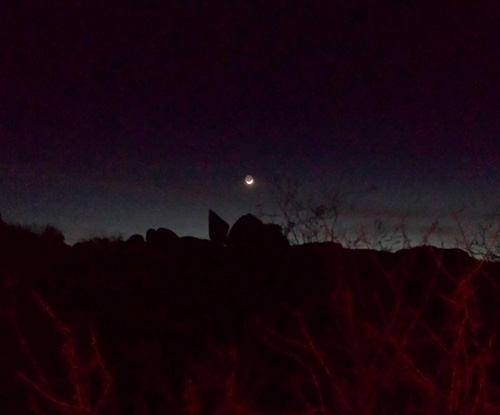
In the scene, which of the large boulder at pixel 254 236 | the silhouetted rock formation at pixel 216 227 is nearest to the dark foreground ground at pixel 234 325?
the large boulder at pixel 254 236

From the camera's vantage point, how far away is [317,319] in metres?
12.4

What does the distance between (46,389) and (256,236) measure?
7.24 meters

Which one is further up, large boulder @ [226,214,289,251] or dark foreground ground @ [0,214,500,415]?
large boulder @ [226,214,289,251]

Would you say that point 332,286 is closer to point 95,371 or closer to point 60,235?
point 95,371

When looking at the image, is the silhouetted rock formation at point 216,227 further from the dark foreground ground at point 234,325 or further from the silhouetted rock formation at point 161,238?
the silhouetted rock formation at point 161,238

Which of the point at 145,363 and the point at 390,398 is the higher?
the point at 145,363

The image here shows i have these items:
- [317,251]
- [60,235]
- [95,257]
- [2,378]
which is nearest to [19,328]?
[2,378]

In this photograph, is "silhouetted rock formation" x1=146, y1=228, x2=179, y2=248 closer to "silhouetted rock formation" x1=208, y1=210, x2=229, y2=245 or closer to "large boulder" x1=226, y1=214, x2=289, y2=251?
"silhouetted rock formation" x1=208, y1=210, x2=229, y2=245

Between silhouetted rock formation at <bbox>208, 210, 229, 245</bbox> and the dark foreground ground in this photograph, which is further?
silhouetted rock formation at <bbox>208, 210, 229, 245</bbox>

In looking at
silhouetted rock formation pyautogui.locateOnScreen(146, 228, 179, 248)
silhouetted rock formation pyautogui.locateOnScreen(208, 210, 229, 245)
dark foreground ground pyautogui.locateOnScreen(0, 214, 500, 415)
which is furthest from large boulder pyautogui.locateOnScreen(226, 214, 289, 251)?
silhouetted rock formation pyautogui.locateOnScreen(146, 228, 179, 248)

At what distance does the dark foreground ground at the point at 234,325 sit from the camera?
982 centimetres

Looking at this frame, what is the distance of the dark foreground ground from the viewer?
32.2 feet

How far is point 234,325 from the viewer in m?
12.2

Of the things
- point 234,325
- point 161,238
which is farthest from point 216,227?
point 234,325
